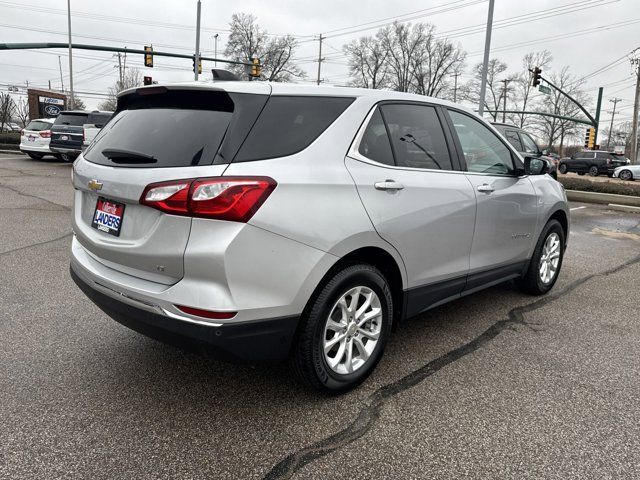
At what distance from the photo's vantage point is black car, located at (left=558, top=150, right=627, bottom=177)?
31.4 meters

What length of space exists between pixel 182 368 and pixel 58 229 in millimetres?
5048

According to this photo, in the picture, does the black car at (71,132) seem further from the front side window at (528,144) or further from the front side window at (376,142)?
the front side window at (376,142)

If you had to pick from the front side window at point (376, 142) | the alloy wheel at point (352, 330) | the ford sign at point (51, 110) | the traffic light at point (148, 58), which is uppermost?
the traffic light at point (148, 58)

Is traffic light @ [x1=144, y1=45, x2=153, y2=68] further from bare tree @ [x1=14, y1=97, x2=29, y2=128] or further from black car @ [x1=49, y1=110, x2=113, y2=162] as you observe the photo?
bare tree @ [x1=14, y1=97, x2=29, y2=128]

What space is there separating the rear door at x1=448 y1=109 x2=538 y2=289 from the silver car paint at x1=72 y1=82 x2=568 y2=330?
81 centimetres

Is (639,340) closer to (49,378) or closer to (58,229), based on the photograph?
(49,378)

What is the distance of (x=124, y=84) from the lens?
66312 millimetres

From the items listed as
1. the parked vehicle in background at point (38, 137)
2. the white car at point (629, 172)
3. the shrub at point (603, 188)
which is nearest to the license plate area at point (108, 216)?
the shrub at point (603, 188)


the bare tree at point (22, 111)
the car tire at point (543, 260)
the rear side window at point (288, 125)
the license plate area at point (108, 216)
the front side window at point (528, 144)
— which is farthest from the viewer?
the bare tree at point (22, 111)

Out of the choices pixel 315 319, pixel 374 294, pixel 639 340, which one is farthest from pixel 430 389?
pixel 639 340

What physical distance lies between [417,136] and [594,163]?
33.4 metres

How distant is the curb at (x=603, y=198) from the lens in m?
13.9

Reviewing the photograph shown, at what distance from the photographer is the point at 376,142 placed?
2.92 m

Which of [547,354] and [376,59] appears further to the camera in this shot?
[376,59]
